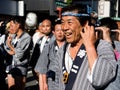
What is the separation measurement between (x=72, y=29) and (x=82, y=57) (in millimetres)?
282

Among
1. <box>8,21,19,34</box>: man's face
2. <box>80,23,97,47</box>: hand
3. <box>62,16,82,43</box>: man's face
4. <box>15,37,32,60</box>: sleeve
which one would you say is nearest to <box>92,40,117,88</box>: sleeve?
<box>80,23,97,47</box>: hand

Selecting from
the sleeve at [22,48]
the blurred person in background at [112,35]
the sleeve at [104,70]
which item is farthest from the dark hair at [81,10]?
the sleeve at [22,48]

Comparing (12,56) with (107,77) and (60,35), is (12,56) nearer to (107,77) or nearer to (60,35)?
(60,35)

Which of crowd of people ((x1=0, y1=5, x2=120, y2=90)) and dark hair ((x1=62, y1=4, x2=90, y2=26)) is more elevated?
dark hair ((x1=62, y1=4, x2=90, y2=26))

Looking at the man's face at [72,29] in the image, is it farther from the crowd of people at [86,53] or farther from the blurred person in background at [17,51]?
the blurred person in background at [17,51]

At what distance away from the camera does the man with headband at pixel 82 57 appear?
3.14m

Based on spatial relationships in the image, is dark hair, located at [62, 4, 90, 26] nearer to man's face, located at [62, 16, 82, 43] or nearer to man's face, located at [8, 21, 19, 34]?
man's face, located at [62, 16, 82, 43]

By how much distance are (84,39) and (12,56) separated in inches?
178

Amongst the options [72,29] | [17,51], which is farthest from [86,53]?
[17,51]

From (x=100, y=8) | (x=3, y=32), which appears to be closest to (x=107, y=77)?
(x=3, y=32)

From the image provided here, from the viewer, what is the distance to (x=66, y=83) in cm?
362

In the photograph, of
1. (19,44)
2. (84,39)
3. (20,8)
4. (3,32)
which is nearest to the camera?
(84,39)

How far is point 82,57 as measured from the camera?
137 inches

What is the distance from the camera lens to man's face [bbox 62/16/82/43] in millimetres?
3561
